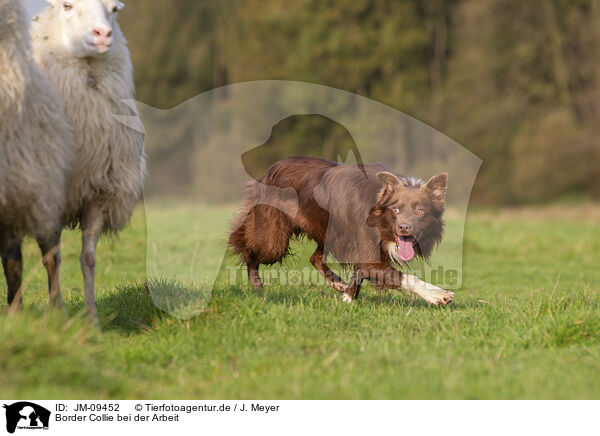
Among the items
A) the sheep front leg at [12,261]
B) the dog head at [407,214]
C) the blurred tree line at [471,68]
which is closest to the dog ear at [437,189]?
the dog head at [407,214]

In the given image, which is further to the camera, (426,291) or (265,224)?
(265,224)

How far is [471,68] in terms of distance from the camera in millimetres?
26922

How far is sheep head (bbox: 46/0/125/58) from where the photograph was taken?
4.98m

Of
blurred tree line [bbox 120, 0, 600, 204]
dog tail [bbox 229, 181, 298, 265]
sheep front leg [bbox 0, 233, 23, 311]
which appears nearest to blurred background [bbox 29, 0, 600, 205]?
blurred tree line [bbox 120, 0, 600, 204]

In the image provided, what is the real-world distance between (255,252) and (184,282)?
821 mm

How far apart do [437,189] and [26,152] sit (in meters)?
3.34

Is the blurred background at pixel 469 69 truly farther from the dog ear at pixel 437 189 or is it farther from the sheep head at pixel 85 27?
the sheep head at pixel 85 27

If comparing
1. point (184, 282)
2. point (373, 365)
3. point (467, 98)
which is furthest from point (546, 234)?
point (467, 98)

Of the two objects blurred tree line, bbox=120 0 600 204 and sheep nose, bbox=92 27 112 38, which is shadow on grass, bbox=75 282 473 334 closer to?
sheep nose, bbox=92 27 112 38

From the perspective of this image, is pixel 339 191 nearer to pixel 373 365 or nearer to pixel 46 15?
pixel 373 365

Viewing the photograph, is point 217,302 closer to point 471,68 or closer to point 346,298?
point 346,298

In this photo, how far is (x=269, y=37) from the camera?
96.2 feet

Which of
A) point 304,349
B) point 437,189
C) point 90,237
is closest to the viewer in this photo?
point 304,349
